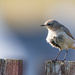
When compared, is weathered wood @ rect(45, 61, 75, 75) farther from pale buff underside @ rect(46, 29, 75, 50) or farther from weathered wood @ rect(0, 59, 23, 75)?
pale buff underside @ rect(46, 29, 75, 50)

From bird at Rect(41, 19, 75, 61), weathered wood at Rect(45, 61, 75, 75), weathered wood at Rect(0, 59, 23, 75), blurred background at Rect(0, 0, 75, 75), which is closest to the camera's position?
weathered wood at Rect(45, 61, 75, 75)

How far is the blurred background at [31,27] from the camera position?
27.5 feet

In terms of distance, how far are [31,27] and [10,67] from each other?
22.2 ft

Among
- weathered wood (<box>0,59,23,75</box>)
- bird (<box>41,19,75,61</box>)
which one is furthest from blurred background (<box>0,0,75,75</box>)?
weathered wood (<box>0,59,23,75</box>)

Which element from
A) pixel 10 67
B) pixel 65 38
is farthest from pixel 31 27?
pixel 10 67

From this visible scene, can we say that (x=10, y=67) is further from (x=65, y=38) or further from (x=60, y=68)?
(x=65, y=38)

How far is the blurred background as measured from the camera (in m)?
8.38

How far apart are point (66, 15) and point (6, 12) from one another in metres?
1.83

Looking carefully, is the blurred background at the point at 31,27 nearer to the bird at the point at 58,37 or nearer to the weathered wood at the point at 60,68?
the bird at the point at 58,37

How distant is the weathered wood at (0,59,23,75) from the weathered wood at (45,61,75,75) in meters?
0.30

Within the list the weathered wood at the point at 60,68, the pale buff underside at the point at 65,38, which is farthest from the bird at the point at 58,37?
the weathered wood at the point at 60,68

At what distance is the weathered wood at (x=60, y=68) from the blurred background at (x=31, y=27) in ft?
11.1

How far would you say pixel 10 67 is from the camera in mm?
3877

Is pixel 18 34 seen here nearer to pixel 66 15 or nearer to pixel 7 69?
pixel 66 15
